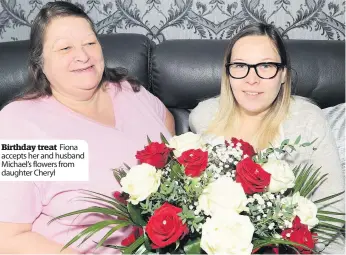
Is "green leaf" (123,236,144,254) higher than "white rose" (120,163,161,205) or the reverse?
the reverse

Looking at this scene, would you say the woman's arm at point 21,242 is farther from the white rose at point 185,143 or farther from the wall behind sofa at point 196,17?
the wall behind sofa at point 196,17

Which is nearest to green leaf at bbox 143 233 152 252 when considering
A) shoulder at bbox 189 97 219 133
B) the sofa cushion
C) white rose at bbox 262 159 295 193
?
white rose at bbox 262 159 295 193

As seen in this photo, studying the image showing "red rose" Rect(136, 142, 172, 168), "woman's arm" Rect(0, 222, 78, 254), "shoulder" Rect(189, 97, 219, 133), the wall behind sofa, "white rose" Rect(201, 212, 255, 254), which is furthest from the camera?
the wall behind sofa

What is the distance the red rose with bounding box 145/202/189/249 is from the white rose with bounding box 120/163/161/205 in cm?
4

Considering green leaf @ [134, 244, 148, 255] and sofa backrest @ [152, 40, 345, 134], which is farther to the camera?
sofa backrest @ [152, 40, 345, 134]

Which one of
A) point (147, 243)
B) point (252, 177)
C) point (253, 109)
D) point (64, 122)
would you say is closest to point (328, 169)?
point (253, 109)

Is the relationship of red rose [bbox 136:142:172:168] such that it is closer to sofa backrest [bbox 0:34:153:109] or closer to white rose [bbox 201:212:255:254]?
white rose [bbox 201:212:255:254]

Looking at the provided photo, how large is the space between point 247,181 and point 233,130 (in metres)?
0.59

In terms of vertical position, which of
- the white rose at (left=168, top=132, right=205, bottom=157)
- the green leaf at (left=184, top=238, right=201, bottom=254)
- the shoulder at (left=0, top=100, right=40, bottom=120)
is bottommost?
the green leaf at (left=184, top=238, right=201, bottom=254)

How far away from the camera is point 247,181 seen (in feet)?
2.85

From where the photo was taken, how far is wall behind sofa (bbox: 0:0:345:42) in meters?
1.94

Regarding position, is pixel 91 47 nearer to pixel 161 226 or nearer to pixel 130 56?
pixel 130 56

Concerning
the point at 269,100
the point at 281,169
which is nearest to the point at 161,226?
the point at 281,169

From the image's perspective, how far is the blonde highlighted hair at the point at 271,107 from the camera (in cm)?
135
